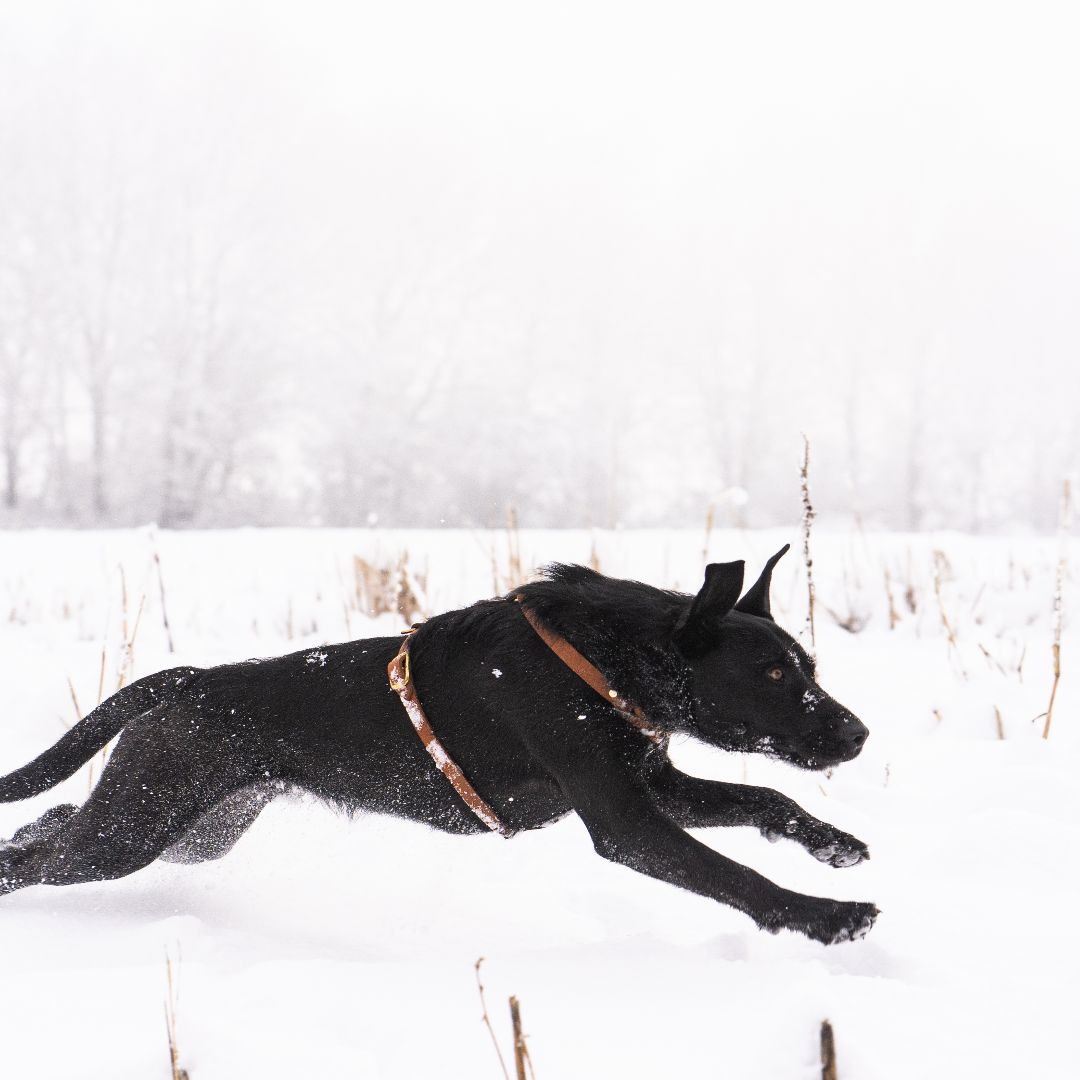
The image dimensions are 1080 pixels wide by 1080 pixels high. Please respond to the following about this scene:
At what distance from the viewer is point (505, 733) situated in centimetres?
245

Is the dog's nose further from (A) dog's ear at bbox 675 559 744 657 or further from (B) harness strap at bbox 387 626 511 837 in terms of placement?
(B) harness strap at bbox 387 626 511 837

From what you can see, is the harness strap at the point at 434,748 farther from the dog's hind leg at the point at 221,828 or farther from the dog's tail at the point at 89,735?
the dog's tail at the point at 89,735

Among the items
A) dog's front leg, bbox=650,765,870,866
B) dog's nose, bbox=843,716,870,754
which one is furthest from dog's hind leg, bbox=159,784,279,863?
dog's nose, bbox=843,716,870,754

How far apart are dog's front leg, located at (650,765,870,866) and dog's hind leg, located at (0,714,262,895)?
110 cm

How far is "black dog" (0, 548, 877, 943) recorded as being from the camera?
7.55 feet

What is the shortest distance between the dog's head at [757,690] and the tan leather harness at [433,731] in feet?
0.58

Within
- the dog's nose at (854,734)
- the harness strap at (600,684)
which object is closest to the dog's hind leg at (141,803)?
the harness strap at (600,684)

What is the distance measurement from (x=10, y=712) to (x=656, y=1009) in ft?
10.8

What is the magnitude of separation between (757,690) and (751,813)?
0.33 m

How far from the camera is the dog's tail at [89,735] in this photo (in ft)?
8.62

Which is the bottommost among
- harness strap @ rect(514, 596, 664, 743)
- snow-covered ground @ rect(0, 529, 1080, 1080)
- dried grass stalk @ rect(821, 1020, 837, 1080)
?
snow-covered ground @ rect(0, 529, 1080, 1080)

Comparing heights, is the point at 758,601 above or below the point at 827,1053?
above

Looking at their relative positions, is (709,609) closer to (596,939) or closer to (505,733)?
(505,733)

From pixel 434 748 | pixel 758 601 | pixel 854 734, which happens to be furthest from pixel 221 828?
pixel 854 734
